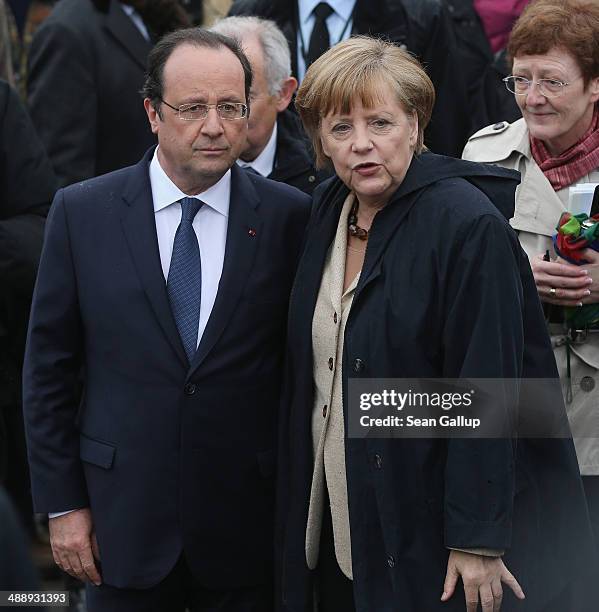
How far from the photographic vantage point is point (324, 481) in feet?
10.9

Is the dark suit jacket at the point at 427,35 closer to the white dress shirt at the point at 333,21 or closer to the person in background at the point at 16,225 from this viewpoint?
the white dress shirt at the point at 333,21

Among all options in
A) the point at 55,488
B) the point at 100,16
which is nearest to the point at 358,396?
the point at 55,488

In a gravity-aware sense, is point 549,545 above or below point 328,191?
below

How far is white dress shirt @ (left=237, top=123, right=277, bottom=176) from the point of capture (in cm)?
446

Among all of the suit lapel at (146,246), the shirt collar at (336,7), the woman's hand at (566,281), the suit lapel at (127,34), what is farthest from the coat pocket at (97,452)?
the shirt collar at (336,7)

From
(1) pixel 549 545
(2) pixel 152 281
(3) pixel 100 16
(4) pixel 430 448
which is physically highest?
(3) pixel 100 16

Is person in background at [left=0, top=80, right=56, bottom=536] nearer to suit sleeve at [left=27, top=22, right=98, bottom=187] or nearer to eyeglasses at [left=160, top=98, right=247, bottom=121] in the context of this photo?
suit sleeve at [left=27, top=22, right=98, bottom=187]

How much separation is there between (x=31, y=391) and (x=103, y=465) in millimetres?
306

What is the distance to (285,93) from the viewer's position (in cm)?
452

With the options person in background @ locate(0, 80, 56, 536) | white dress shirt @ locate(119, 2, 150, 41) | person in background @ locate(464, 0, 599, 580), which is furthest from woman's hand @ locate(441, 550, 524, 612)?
white dress shirt @ locate(119, 2, 150, 41)

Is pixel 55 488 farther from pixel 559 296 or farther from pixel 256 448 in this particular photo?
pixel 559 296

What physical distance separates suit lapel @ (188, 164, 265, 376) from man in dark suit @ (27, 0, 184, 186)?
4.87 feet

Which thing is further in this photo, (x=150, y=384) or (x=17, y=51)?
(x=17, y=51)

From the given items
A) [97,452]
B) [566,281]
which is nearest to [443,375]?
[566,281]
